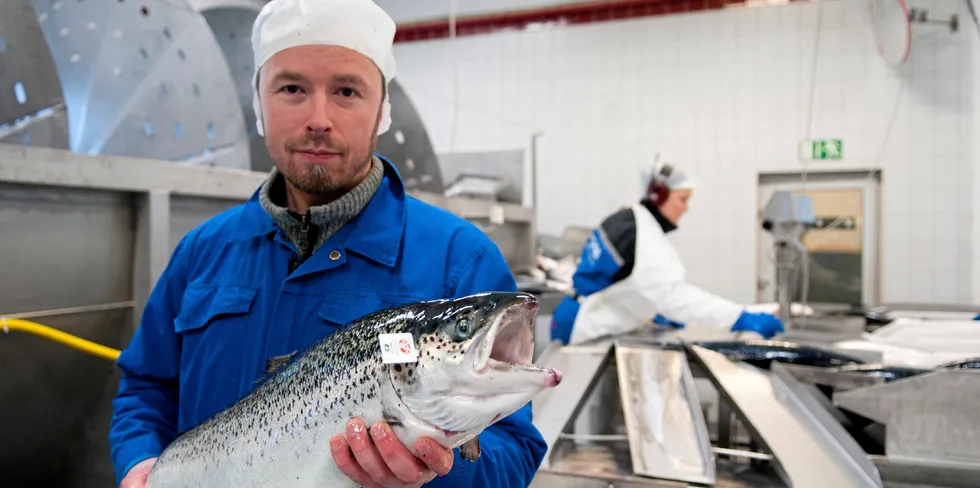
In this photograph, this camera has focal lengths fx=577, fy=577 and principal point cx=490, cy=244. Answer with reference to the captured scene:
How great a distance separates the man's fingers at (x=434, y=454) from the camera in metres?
0.64

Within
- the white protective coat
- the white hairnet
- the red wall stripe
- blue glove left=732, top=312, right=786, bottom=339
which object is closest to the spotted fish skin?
the white protective coat

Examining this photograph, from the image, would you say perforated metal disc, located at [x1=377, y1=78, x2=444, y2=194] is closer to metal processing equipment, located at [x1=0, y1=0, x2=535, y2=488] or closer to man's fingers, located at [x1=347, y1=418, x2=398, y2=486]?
metal processing equipment, located at [x1=0, y1=0, x2=535, y2=488]

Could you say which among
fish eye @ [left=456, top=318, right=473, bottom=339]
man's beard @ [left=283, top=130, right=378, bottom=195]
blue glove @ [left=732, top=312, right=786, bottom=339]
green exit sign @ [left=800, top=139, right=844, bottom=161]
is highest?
green exit sign @ [left=800, top=139, right=844, bottom=161]

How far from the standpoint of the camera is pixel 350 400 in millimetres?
713

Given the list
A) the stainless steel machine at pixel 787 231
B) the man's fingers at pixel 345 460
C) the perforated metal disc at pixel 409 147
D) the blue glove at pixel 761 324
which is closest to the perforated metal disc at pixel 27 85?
the man's fingers at pixel 345 460

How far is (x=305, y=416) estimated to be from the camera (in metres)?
0.76

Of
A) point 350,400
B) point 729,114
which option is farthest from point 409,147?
point 729,114

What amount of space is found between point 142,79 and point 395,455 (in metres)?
1.52

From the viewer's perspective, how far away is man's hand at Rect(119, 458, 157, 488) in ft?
3.05

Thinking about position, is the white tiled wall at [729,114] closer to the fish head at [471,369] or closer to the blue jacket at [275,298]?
the blue jacket at [275,298]

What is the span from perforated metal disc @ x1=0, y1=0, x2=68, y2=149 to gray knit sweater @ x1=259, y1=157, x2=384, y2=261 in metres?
0.74

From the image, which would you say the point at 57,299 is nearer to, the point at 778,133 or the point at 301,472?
the point at 301,472

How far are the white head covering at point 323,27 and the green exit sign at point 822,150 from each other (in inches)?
194

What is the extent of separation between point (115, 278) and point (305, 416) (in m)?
1.06
